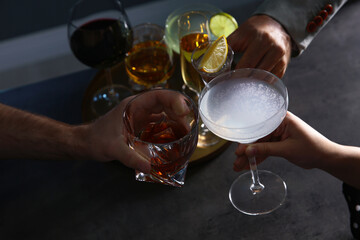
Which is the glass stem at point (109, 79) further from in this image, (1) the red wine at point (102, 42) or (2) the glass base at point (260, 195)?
(2) the glass base at point (260, 195)

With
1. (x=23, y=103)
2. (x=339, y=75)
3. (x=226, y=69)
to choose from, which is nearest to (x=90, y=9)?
(x=23, y=103)

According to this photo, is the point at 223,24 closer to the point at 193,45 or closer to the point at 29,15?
the point at 193,45

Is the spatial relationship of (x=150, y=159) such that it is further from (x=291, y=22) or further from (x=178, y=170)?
(x=291, y=22)

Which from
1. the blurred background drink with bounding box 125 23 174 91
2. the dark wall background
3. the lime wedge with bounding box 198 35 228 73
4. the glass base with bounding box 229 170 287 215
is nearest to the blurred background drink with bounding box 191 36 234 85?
the lime wedge with bounding box 198 35 228 73

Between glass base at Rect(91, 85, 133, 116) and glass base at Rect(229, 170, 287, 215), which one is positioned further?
glass base at Rect(91, 85, 133, 116)

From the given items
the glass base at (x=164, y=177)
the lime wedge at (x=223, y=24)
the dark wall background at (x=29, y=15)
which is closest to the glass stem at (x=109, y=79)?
the lime wedge at (x=223, y=24)

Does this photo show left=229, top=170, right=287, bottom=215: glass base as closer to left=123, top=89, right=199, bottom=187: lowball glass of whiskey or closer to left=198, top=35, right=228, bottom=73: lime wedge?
left=123, top=89, right=199, bottom=187: lowball glass of whiskey

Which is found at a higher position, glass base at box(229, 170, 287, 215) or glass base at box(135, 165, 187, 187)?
glass base at box(135, 165, 187, 187)

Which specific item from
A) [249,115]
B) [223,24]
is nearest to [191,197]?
[249,115]
